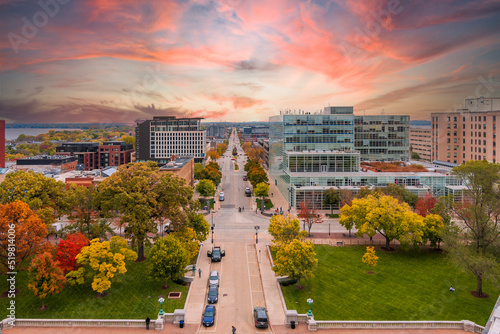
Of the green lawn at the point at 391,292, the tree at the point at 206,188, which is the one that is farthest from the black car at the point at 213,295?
the tree at the point at 206,188

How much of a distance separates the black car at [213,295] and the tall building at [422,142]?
114367mm

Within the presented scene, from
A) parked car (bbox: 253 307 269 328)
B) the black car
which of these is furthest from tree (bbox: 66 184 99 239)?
parked car (bbox: 253 307 269 328)

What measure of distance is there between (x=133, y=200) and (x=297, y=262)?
19237 millimetres

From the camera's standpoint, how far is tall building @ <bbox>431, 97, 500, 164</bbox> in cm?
9238

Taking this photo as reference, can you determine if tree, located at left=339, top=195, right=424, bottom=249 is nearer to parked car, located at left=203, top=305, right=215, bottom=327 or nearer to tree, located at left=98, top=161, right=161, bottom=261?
parked car, located at left=203, top=305, right=215, bottom=327

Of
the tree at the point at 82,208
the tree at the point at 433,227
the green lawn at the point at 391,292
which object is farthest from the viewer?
the tree at the point at 433,227

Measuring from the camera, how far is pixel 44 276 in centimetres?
2917

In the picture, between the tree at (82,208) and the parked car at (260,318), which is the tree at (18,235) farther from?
the parked car at (260,318)

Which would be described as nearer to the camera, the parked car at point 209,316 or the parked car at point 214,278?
the parked car at point 209,316

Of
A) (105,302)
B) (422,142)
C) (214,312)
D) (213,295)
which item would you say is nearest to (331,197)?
(213,295)

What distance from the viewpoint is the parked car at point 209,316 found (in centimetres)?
2778

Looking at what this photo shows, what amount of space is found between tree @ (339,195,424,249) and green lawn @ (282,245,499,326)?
2.78 m

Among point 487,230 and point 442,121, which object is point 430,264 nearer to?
point 487,230

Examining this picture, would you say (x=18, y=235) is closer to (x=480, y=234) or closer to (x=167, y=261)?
(x=167, y=261)
